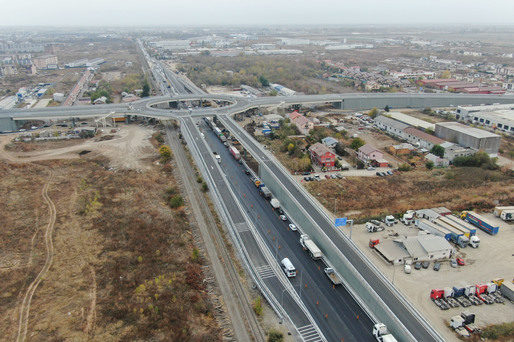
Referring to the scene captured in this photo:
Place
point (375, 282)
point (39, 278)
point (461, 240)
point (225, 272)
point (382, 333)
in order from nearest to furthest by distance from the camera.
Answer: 1. point (382, 333)
2. point (375, 282)
3. point (39, 278)
4. point (225, 272)
5. point (461, 240)

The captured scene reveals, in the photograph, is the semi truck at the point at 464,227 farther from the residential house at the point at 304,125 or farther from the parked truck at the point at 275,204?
the residential house at the point at 304,125

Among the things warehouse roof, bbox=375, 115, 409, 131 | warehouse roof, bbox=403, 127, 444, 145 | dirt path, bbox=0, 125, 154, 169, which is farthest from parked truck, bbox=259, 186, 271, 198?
warehouse roof, bbox=375, 115, 409, 131

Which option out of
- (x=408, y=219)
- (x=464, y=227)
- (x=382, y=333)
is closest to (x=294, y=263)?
(x=382, y=333)

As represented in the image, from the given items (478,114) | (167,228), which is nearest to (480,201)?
(167,228)

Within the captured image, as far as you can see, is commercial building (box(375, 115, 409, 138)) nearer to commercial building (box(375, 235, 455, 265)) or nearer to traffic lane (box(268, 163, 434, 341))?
traffic lane (box(268, 163, 434, 341))

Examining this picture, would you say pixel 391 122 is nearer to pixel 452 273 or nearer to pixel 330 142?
pixel 330 142

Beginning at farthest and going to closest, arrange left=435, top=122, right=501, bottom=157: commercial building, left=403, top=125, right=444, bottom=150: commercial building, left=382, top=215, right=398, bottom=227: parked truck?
left=403, top=125, right=444, bottom=150: commercial building → left=435, top=122, right=501, bottom=157: commercial building → left=382, top=215, right=398, bottom=227: parked truck
